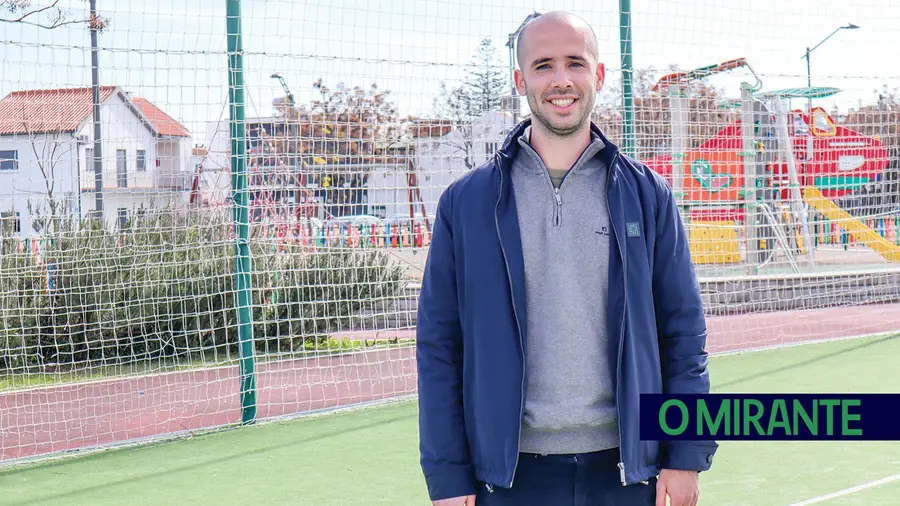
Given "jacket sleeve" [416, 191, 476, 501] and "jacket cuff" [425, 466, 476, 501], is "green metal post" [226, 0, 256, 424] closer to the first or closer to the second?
"jacket sleeve" [416, 191, 476, 501]

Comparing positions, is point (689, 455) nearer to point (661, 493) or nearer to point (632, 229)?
point (661, 493)

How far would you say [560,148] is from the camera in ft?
7.79

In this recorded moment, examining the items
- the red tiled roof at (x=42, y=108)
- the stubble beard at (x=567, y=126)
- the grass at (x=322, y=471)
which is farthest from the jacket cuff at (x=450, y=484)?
the red tiled roof at (x=42, y=108)

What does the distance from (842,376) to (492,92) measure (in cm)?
355

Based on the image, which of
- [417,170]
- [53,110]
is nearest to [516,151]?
[53,110]

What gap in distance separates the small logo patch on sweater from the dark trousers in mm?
452

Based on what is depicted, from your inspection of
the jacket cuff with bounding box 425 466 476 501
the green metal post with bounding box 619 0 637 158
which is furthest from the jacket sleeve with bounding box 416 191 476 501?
the green metal post with bounding box 619 0 637 158

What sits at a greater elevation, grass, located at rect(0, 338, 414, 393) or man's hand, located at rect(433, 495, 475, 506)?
man's hand, located at rect(433, 495, 475, 506)

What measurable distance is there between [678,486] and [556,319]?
1.44 feet

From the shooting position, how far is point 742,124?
42.2ft

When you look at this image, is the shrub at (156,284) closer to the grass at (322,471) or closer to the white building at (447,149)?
the white building at (447,149)

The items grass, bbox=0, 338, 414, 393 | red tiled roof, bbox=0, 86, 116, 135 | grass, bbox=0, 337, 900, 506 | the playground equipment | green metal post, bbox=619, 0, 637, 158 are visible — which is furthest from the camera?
the playground equipment

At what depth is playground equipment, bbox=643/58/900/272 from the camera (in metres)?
13.4

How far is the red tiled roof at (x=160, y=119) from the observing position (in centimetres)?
663
